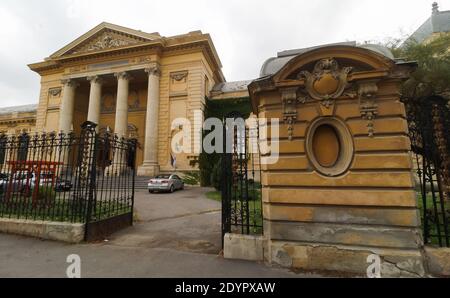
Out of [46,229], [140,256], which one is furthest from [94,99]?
[140,256]

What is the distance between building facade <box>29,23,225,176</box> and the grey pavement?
18.1m

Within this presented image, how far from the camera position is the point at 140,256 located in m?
5.31

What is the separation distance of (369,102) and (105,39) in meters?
32.9

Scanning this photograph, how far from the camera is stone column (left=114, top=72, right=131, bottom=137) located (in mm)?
26938

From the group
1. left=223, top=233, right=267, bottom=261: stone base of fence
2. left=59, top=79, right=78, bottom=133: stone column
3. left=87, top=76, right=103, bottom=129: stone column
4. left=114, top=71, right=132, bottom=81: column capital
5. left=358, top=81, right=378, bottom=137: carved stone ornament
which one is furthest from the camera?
left=59, top=79, right=78, bottom=133: stone column

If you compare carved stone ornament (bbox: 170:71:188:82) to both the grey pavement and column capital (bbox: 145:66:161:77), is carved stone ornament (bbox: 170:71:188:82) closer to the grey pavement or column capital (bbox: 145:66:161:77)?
column capital (bbox: 145:66:161:77)

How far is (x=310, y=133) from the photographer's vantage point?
501 cm

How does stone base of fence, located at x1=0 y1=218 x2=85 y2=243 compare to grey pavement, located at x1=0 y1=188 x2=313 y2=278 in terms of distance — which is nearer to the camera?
grey pavement, located at x1=0 y1=188 x2=313 y2=278

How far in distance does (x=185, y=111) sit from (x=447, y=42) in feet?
69.6

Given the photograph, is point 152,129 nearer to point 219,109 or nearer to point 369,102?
point 219,109

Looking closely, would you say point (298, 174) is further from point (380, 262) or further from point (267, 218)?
point (380, 262)

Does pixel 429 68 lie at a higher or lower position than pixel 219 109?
lower

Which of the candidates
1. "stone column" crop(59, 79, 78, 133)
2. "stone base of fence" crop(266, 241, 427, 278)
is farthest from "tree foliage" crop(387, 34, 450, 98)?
"stone column" crop(59, 79, 78, 133)
